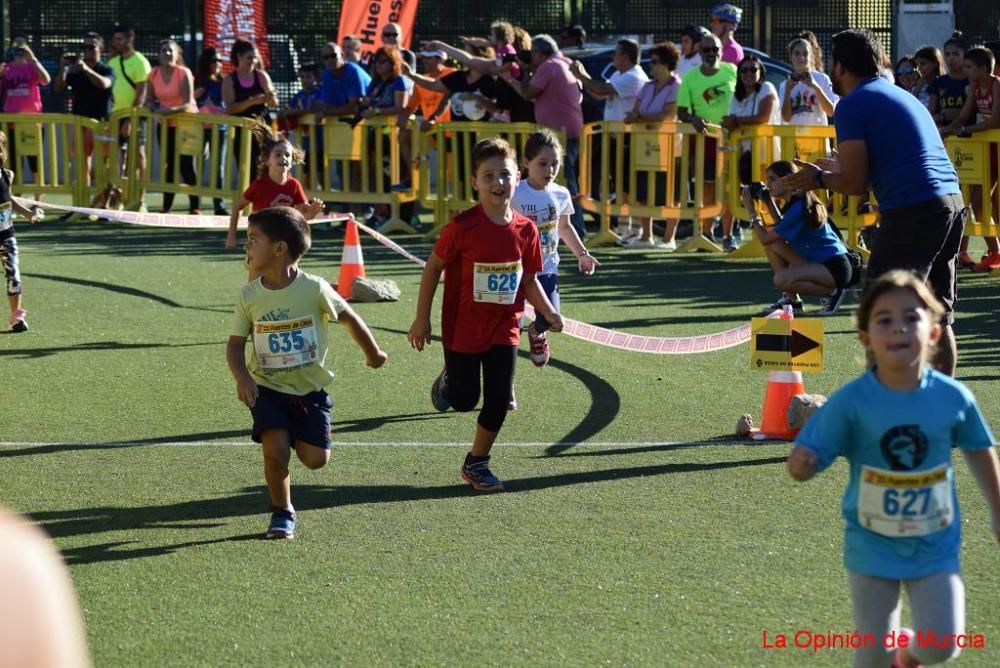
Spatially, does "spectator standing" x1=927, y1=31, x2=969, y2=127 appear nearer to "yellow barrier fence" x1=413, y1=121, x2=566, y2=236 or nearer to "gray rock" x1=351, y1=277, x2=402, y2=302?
"yellow barrier fence" x1=413, y1=121, x2=566, y2=236

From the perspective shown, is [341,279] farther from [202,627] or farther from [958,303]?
[202,627]

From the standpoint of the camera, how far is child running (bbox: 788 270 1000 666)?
11.6 ft

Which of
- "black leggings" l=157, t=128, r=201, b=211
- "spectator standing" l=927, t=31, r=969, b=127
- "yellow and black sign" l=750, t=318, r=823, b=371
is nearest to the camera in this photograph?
"yellow and black sign" l=750, t=318, r=823, b=371

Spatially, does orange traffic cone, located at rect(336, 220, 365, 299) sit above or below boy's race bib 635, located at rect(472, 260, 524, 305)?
below

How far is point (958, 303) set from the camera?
12.3 m

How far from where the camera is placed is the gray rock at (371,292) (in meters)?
12.7

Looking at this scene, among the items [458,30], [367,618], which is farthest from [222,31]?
[367,618]

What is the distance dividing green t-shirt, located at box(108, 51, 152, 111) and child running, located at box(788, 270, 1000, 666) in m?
18.9

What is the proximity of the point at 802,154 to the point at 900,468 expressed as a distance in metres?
12.0

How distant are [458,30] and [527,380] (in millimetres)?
19734

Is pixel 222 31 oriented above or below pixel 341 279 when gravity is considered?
above

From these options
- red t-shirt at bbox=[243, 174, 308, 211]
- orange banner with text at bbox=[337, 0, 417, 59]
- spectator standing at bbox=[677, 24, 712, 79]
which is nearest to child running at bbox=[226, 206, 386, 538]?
red t-shirt at bbox=[243, 174, 308, 211]

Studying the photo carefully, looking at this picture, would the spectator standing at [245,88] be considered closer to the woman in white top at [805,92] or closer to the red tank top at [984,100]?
the woman in white top at [805,92]

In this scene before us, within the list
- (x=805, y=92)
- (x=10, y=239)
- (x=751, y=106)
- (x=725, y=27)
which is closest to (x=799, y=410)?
(x=10, y=239)
